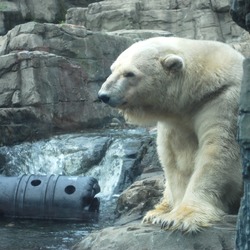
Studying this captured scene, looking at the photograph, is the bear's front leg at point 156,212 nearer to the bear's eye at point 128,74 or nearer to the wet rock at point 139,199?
the bear's eye at point 128,74

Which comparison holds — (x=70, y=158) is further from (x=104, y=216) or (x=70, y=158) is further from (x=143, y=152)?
(x=104, y=216)

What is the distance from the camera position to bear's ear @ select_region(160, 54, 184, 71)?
464 centimetres

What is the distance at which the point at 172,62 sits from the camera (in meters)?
4.66

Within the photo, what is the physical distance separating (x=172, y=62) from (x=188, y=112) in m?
0.34

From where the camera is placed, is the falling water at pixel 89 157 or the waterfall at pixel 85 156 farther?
the waterfall at pixel 85 156

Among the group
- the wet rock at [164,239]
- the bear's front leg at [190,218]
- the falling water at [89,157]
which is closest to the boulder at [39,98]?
the falling water at [89,157]

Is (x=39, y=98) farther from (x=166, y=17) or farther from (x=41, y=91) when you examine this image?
(x=166, y=17)

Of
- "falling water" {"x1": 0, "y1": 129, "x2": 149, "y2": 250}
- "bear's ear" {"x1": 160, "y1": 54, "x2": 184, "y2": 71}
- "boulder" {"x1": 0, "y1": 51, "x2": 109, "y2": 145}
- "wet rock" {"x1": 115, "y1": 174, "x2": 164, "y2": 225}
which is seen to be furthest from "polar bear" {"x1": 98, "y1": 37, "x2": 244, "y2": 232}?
"boulder" {"x1": 0, "y1": 51, "x2": 109, "y2": 145}

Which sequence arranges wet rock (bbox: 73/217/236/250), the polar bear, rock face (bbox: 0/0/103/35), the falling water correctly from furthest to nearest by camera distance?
1. rock face (bbox: 0/0/103/35)
2. the falling water
3. the polar bear
4. wet rock (bbox: 73/217/236/250)

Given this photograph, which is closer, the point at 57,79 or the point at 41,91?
the point at 41,91

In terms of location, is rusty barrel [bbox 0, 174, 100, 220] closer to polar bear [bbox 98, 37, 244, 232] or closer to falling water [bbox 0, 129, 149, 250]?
falling water [bbox 0, 129, 149, 250]

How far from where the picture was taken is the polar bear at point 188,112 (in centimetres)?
438

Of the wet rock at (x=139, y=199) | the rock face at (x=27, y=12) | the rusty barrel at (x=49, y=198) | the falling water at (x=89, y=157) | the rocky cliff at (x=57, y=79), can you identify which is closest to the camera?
the wet rock at (x=139, y=199)

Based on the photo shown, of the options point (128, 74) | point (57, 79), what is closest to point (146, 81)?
point (128, 74)
